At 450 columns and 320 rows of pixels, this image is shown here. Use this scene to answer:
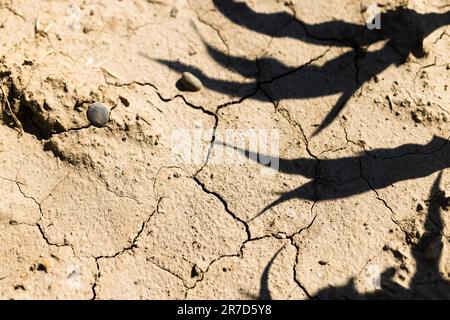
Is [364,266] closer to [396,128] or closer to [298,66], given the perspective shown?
[396,128]

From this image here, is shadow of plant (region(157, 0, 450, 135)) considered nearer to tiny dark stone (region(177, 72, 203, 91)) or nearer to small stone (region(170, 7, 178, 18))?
tiny dark stone (region(177, 72, 203, 91))

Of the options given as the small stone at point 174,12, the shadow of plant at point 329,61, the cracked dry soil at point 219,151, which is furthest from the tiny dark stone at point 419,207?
the small stone at point 174,12

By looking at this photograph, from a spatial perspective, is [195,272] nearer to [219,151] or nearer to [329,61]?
[219,151]

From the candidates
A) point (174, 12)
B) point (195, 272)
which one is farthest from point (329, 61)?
point (195, 272)

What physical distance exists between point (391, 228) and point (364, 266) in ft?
1.12

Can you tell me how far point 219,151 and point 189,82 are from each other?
0.62 m

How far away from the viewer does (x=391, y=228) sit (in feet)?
11.0

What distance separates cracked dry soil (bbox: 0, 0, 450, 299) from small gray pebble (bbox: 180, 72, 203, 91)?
6 cm

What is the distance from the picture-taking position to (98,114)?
11.6 feet

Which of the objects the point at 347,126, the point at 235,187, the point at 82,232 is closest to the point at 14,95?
the point at 82,232

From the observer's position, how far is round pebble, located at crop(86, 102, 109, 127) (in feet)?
11.6

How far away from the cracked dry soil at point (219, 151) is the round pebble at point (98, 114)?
0.17 ft

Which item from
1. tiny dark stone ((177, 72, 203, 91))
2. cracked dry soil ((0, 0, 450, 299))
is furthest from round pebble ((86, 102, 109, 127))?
tiny dark stone ((177, 72, 203, 91))
